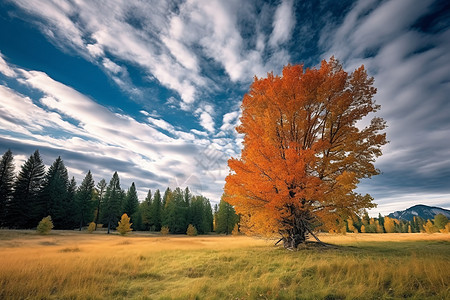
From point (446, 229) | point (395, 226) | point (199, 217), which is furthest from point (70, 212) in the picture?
point (395, 226)

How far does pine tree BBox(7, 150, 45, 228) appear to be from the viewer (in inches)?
1502

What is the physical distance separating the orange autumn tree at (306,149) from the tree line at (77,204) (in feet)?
156

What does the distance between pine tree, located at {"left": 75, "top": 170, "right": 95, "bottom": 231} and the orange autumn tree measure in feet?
174

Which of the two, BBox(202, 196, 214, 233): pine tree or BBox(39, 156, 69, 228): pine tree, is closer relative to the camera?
BBox(39, 156, 69, 228): pine tree

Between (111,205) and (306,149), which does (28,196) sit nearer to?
(111,205)

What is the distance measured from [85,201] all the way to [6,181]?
15.0 metres

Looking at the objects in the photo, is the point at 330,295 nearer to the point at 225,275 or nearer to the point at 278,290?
the point at 278,290

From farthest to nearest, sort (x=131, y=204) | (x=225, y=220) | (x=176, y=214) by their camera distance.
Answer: (x=225, y=220), (x=131, y=204), (x=176, y=214)

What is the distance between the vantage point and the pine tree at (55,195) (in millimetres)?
42438

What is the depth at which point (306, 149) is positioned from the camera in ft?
33.9

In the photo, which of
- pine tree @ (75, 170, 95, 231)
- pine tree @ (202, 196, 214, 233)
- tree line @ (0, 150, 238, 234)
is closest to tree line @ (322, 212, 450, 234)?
pine tree @ (202, 196, 214, 233)

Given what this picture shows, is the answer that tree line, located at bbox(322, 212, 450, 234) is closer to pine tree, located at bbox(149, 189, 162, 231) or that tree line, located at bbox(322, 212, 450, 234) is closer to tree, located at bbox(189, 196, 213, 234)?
tree, located at bbox(189, 196, 213, 234)

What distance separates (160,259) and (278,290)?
8096 mm

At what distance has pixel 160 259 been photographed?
1125cm
